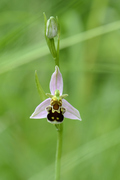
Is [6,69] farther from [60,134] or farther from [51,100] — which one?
[60,134]

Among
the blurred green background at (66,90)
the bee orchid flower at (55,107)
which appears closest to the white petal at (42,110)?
the bee orchid flower at (55,107)

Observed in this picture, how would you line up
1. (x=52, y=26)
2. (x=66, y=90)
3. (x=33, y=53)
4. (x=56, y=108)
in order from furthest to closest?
(x=66, y=90)
(x=33, y=53)
(x=56, y=108)
(x=52, y=26)

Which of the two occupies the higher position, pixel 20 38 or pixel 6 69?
pixel 20 38

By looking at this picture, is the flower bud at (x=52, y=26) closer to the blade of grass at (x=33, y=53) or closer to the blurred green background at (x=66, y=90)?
the blurred green background at (x=66, y=90)

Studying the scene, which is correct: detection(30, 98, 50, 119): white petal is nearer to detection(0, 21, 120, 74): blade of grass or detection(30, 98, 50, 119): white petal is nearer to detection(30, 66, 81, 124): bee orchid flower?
detection(30, 66, 81, 124): bee orchid flower

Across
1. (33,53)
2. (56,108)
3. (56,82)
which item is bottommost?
(56,108)

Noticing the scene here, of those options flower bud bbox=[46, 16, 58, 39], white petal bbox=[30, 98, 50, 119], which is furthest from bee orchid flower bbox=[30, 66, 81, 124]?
flower bud bbox=[46, 16, 58, 39]

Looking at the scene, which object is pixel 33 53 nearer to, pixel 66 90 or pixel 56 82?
pixel 56 82

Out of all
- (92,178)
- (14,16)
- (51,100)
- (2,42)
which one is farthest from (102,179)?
(14,16)

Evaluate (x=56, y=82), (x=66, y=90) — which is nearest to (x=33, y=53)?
(x=56, y=82)
